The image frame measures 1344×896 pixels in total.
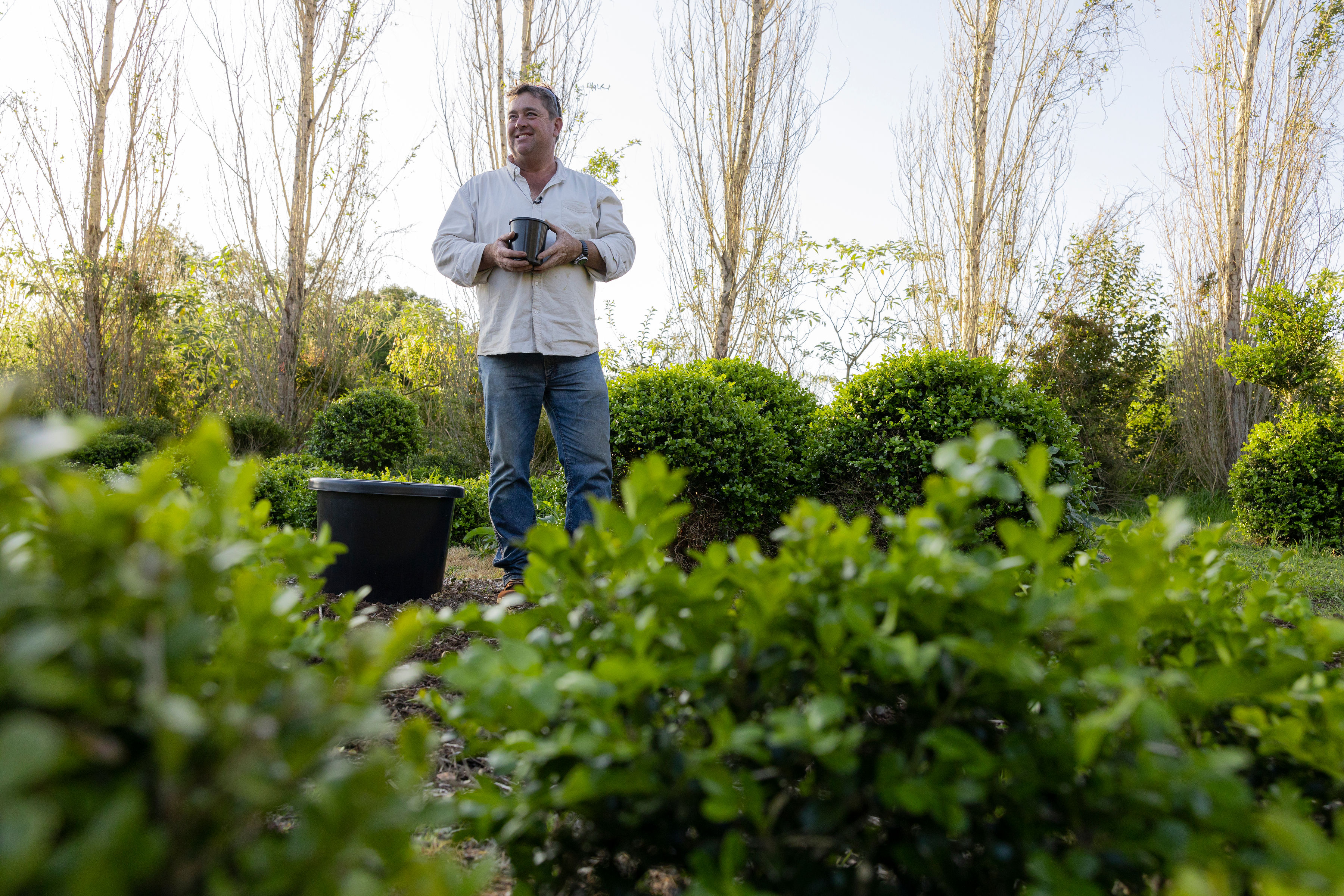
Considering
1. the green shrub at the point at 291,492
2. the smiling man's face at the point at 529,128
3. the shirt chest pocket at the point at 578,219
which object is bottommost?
the green shrub at the point at 291,492

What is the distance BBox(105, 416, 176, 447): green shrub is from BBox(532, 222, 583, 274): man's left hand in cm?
750

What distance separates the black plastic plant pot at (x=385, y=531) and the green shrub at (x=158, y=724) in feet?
9.63

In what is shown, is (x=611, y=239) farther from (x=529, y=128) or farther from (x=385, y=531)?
(x=385, y=531)

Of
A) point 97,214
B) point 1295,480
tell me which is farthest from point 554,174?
point 97,214

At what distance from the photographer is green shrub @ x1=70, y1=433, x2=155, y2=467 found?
802 centimetres

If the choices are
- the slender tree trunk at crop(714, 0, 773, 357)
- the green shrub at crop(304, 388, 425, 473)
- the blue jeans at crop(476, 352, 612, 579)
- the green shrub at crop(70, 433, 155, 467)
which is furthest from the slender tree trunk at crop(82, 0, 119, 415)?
A: the blue jeans at crop(476, 352, 612, 579)

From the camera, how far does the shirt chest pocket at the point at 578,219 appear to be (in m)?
3.55

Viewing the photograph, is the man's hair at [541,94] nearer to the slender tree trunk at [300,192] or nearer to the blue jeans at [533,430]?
the blue jeans at [533,430]

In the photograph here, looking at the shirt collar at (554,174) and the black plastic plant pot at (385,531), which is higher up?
the shirt collar at (554,174)

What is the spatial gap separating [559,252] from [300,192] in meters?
7.72

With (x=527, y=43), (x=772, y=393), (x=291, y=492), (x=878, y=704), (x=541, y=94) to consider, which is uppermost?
(x=527, y=43)

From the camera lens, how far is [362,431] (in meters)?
8.09

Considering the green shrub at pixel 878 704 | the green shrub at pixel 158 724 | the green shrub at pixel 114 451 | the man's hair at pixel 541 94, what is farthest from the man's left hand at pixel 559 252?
the green shrub at pixel 114 451

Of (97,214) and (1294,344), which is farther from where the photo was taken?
(97,214)
